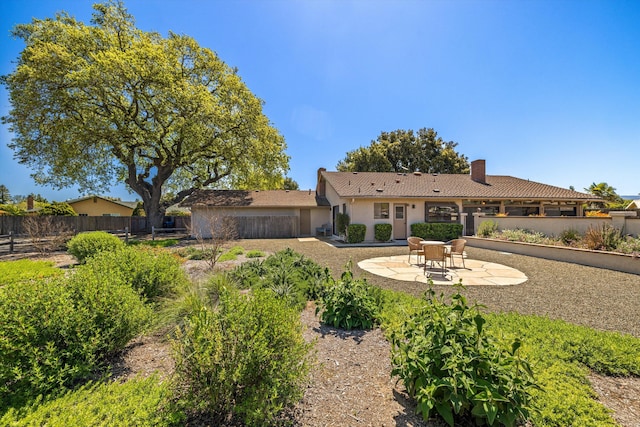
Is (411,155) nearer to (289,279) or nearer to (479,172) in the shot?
(479,172)

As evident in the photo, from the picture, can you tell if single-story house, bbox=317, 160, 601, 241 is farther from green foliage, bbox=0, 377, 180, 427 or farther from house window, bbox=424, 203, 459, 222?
green foliage, bbox=0, 377, 180, 427

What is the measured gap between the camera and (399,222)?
17.3 meters

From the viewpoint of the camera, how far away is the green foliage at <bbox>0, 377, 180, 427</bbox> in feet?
4.91

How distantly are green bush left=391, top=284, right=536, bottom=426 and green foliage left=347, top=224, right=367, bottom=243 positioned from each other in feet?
43.5

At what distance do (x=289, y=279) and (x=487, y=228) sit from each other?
12748 mm

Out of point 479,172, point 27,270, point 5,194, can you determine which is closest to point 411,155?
point 479,172

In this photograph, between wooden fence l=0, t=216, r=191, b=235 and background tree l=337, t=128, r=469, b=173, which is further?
background tree l=337, t=128, r=469, b=173

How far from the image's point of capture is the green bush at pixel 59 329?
192cm

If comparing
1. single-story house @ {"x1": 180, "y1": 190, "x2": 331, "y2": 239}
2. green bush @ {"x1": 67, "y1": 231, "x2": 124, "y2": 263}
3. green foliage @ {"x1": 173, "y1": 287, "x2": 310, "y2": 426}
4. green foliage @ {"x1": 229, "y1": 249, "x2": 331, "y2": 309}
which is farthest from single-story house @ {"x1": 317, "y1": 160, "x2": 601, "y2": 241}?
green foliage @ {"x1": 173, "y1": 287, "x2": 310, "y2": 426}

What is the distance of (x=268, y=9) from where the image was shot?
376 inches

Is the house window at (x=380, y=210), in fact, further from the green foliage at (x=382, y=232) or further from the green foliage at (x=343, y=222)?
the green foliage at (x=343, y=222)

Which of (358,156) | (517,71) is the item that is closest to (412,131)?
(358,156)

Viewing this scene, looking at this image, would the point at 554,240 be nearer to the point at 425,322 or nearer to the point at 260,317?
the point at 425,322

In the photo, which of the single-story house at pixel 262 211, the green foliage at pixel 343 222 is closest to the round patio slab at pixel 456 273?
the green foliage at pixel 343 222
